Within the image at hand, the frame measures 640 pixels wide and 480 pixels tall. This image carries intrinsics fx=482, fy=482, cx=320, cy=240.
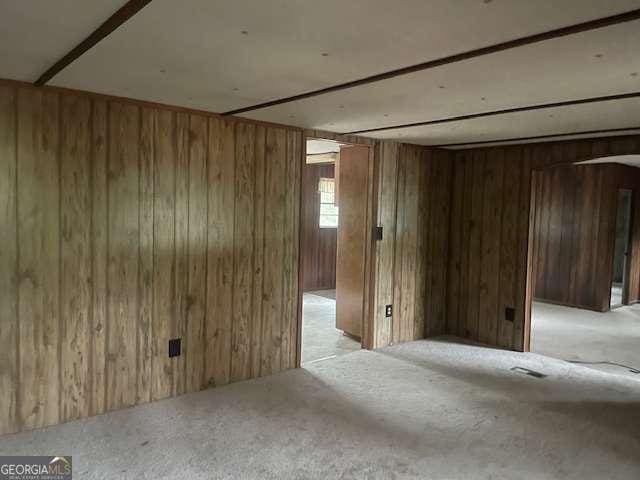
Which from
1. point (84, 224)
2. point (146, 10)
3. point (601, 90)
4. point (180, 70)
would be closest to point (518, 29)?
point (601, 90)

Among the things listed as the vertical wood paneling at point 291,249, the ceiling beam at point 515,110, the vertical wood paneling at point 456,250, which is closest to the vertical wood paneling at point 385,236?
the ceiling beam at point 515,110

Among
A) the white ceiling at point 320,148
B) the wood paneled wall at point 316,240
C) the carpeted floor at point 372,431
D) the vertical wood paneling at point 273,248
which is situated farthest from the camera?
the wood paneled wall at point 316,240

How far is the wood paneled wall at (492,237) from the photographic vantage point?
441 centimetres

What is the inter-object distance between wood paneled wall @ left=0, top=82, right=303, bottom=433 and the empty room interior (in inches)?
0.5

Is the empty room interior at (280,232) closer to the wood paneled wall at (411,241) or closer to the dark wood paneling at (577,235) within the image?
the wood paneled wall at (411,241)

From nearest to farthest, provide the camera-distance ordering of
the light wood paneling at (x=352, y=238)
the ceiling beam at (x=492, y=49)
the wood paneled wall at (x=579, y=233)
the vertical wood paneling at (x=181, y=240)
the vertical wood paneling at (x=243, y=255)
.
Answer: the ceiling beam at (x=492, y=49) → the vertical wood paneling at (x=181, y=240) → the vertical wood paneling at (x=243, y=255) → the light wood paneling at (x=352, y=238) → the wood paneled wall at (x=579, y=233)

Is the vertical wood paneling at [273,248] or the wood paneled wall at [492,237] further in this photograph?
the wood paneled wall at [492,237]

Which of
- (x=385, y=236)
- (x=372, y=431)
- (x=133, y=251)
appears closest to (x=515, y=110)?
(x=385, y=236)

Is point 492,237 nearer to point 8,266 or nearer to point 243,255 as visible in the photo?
point 243,255

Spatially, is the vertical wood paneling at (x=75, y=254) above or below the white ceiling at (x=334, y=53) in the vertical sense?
below

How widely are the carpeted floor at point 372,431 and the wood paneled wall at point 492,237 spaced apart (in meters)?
0.87

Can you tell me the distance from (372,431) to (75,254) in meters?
2.01

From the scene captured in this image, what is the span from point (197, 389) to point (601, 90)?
3.01m

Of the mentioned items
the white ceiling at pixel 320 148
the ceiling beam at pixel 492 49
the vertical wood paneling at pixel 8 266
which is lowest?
the vertical wood paneling at pixel 8 266
